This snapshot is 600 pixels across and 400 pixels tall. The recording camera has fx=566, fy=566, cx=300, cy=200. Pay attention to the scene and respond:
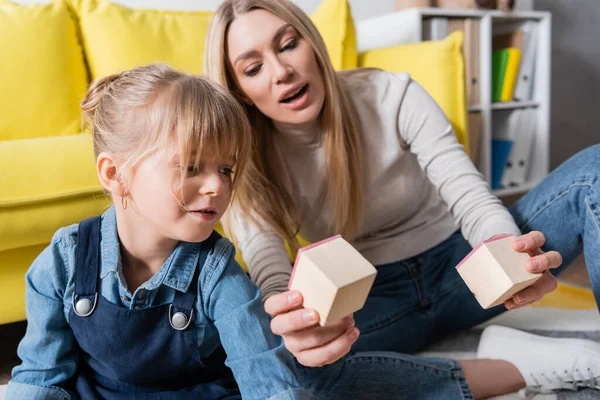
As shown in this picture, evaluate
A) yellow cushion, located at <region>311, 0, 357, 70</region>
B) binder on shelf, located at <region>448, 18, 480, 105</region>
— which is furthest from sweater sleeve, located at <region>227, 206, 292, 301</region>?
binder on shelf, located at <region>448, 18, 480, 105</region>

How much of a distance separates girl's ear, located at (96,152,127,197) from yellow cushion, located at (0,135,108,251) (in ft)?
1.24

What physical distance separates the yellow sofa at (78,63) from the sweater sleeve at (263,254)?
30 cm

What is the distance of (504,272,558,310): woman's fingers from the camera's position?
2.74ft

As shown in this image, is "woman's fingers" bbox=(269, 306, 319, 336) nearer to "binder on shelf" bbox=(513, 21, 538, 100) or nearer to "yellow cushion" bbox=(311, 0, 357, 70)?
"yellow cushion" bbox=(311, 0, 357, 70)

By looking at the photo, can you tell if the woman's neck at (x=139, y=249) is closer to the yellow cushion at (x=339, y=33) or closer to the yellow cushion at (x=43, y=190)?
the yellow cushion at (x=43, y=190)

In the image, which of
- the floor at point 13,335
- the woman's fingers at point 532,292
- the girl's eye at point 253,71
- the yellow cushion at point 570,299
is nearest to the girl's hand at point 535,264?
the woman's fingers at point 532,292

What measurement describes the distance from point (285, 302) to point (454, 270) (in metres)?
0.56

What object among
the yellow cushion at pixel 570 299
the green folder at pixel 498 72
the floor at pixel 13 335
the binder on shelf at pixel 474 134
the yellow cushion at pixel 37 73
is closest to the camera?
the floor at pixel 13 335

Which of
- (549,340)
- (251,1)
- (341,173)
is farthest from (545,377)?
(251,1)

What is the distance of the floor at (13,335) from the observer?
1301mm

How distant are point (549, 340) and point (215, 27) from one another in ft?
2.91

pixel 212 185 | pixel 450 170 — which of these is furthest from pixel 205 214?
pixel 450 170

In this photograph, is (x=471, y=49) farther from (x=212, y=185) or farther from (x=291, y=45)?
(x=212, y=185)

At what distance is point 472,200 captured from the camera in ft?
3.35
